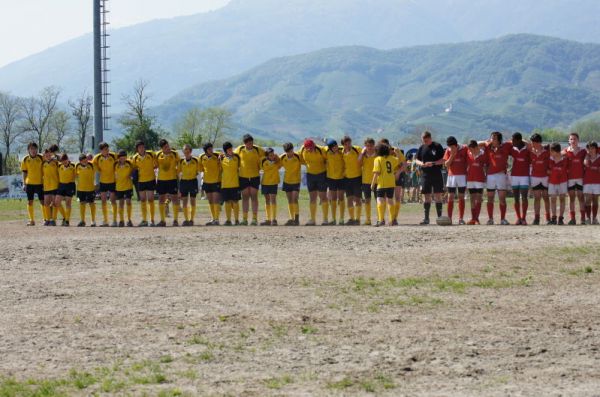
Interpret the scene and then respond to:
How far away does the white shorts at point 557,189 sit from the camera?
867 inches

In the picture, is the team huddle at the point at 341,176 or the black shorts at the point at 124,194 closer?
the team huddle at the point at 341,176

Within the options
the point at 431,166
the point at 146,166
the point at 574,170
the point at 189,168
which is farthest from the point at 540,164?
the point at 146,166

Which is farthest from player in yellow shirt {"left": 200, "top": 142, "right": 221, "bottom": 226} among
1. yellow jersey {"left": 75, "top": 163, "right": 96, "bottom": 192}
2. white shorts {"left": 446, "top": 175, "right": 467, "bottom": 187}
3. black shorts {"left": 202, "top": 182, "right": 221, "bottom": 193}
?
white shorts {"left": 446, "top": 175, "right": 467, "bottom": 187}

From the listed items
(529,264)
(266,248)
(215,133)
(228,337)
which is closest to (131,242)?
(266,248)

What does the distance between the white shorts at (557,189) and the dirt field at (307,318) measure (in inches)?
162

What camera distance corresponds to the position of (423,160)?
73.2ft

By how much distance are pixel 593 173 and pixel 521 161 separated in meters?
1.58

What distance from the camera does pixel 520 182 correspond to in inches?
867

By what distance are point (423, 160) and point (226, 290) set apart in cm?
1059

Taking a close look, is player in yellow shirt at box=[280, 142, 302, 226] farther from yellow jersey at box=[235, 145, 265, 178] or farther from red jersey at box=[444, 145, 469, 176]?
red jersey at box=[444, 145, 469, 176]

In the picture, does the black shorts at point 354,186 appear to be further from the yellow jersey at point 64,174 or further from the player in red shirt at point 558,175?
the yellow jersey at point 64,174

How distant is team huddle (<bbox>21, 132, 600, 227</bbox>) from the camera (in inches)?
867

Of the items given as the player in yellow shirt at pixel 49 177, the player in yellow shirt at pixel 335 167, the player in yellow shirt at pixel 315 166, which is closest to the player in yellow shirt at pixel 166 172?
the player in yellow shirt at pixel 49 177

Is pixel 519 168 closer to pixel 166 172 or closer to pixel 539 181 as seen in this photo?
pixel 539 181
